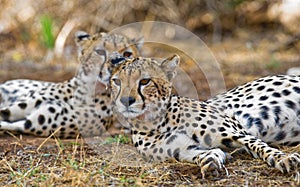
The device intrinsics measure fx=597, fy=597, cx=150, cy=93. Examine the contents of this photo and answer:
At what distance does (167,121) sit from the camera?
13.6 ft

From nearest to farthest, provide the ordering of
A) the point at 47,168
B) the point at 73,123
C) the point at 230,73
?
the point at 47,168
the point at 73,123
the point at 230,73

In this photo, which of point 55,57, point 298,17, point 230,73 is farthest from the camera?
point 298,17

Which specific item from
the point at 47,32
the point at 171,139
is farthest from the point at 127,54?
the point at 47,32

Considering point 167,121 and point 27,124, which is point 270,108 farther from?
point 27,124

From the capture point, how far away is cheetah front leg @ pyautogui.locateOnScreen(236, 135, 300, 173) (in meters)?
3.55

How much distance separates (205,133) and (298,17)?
20.3 ft

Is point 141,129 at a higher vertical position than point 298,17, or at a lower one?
lower

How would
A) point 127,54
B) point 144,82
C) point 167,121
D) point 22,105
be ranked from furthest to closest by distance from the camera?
point 22,105, point 127,54, point 167,121, point 144,82

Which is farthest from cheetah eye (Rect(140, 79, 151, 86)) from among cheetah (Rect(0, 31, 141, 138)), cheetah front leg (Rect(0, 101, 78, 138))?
cheetah front leg (Rect(0, 101, 78, 138))

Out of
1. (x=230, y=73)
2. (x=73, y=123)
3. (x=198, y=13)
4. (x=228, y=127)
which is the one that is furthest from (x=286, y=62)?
(x=228, y=127)

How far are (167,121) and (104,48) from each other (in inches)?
55.3

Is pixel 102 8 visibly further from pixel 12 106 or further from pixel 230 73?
pixel 12 106

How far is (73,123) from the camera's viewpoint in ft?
17.9

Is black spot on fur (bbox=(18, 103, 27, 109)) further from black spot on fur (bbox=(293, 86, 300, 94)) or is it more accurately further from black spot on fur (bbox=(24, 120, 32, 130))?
black spot on fur (bbox=(293, 86, 300, 94))
